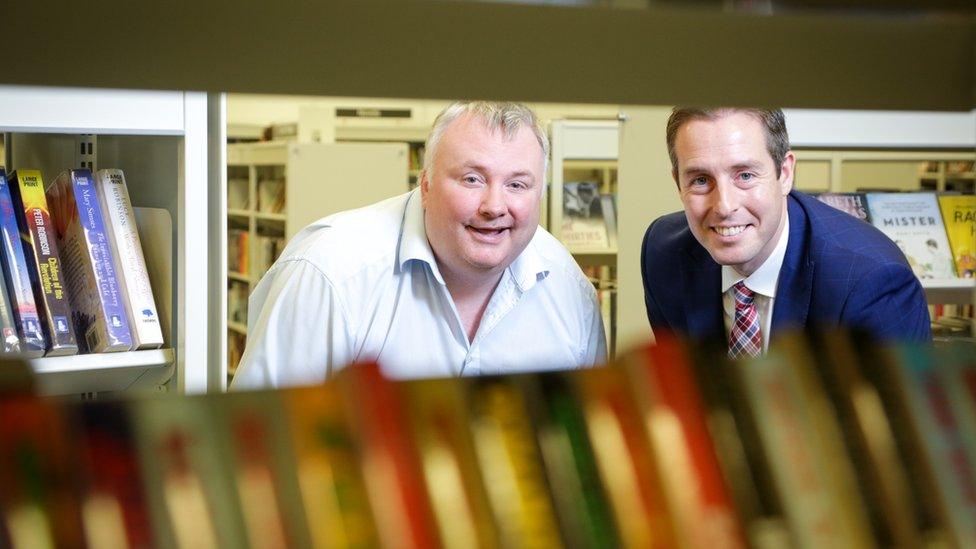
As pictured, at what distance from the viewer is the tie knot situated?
1.76 metres

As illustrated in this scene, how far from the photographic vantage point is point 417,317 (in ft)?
6.25

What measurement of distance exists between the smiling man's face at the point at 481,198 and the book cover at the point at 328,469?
157 cm

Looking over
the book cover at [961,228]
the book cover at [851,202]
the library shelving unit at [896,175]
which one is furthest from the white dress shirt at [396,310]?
the library shelving unit at [896,175]

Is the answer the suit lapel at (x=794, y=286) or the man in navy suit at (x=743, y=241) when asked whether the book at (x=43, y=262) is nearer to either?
the man in navy suit at (x=743, y=241)

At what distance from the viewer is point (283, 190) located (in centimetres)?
559

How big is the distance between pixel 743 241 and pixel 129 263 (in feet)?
3.66

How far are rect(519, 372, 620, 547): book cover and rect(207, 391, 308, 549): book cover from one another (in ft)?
0.32

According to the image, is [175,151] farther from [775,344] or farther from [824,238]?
[775,344]

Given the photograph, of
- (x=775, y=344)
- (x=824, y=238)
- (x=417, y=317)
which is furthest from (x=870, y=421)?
(x=417, y=317)

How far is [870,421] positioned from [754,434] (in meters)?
0.06

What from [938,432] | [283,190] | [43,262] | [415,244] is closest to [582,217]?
[283,190]

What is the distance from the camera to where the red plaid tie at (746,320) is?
1.50 m

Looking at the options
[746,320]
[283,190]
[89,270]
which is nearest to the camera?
[746,320]

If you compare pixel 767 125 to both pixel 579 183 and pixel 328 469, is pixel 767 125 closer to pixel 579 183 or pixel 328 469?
pixel 328 469
